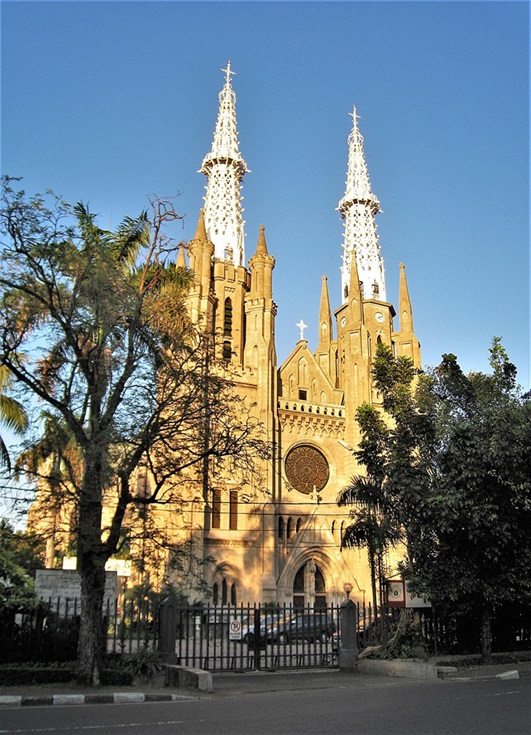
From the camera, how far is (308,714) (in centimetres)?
986

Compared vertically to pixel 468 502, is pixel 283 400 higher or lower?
higher

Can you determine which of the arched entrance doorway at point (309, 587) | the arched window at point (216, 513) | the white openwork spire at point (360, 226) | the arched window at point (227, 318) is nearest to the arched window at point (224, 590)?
the arched window at point (216, 513)

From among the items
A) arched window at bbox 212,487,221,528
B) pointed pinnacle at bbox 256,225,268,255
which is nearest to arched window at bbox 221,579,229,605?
arched window at bbox 212,487,221,528

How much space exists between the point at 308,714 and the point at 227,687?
434 cm

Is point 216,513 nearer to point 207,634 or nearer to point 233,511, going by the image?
point 233,511

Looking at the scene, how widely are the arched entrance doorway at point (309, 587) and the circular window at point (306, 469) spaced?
4.42 metres

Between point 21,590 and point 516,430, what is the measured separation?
1135 centimetres

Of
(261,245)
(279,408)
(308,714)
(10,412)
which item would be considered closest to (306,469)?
(279,408)

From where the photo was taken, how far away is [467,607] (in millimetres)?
17188

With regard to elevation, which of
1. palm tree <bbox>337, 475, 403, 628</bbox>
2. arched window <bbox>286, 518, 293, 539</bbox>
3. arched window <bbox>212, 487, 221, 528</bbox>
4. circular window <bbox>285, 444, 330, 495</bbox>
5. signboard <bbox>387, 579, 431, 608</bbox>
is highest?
circular window <bbox>285, 444, 330, 495</bbox>

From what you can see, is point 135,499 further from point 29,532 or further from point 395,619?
point 395,619

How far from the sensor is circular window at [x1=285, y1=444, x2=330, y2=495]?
43.1 m

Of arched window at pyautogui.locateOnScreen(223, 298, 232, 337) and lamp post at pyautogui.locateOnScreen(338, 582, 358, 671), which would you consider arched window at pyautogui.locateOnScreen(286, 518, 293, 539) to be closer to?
arched window at pyautogui.locateOnScreen(223, 298, 232, 337)

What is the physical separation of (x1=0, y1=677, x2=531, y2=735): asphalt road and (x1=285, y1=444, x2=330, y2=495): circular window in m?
29.7
